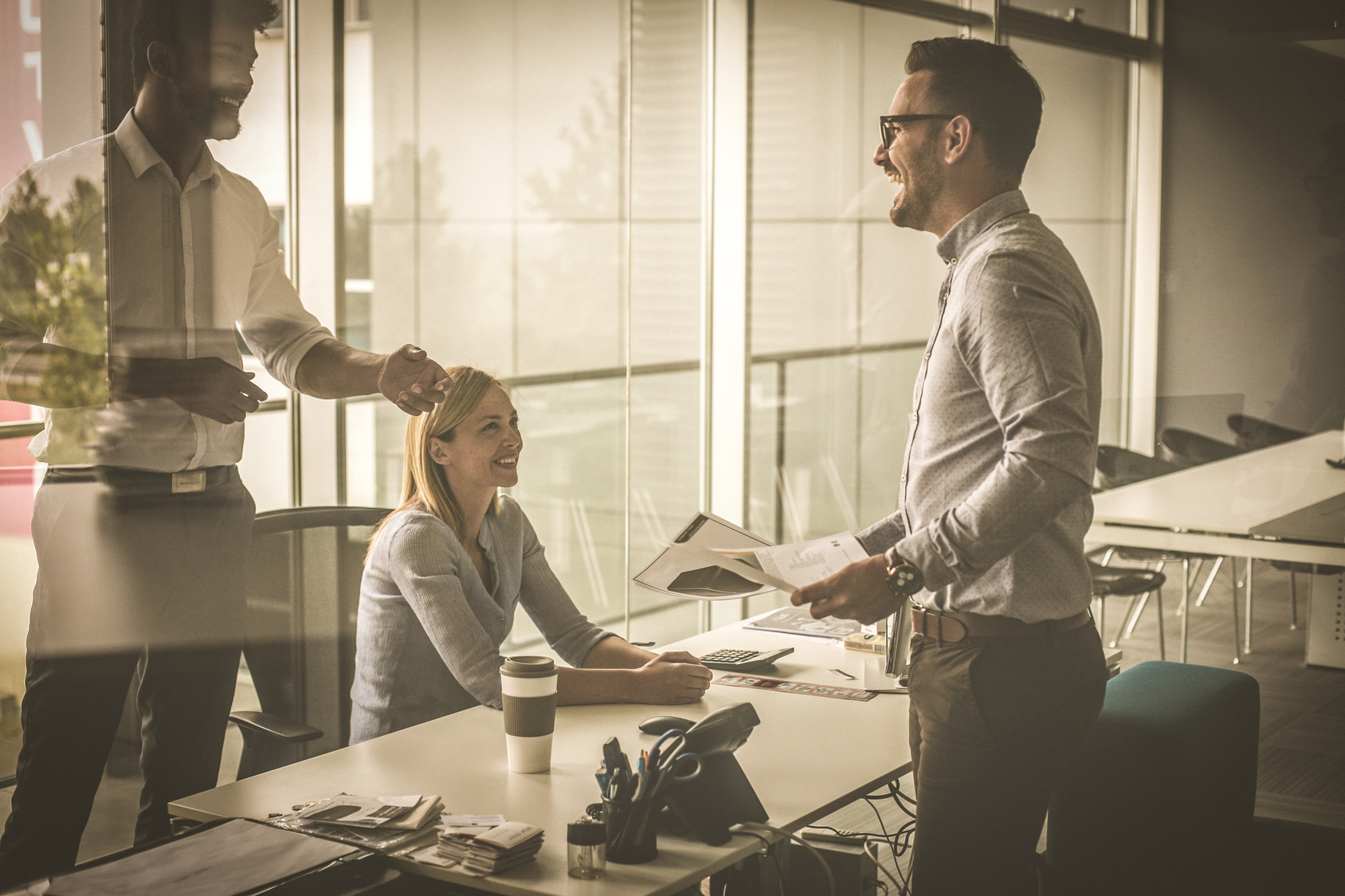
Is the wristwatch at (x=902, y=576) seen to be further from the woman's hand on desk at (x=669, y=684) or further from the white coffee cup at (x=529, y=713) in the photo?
the woman's hand on desk at (x=669, y=684)

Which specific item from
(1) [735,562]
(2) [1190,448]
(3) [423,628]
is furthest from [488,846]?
(2) [1190,448]

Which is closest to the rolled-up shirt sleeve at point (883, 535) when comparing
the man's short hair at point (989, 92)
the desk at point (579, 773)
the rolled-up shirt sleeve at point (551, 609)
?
the desk at point (579, 773)

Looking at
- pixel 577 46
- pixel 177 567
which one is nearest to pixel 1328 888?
pixel 177 567

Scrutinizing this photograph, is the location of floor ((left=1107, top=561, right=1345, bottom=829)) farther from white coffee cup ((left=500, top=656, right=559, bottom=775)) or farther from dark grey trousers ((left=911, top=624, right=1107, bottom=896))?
white coffee cup ((left=500, top=656, right=559, bottom=775))

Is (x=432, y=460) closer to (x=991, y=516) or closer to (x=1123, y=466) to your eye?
(x=991, y=516)

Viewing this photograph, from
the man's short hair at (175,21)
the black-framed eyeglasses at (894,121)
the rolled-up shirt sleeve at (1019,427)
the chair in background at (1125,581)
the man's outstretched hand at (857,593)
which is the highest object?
the man's short hair at (175,21)

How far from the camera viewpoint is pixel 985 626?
5.71 ft

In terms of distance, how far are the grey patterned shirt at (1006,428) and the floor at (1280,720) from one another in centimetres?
209

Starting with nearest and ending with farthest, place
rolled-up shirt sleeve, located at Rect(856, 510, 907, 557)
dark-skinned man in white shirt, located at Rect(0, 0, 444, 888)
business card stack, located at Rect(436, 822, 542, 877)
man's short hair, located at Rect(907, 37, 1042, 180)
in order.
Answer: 1. business card stack, located at Rect(436, 822, 542, 877)
2. man's short hair, located at Rect(907, 37, 1042, 180)
3. rolled-up shirt sleeve, located at Rect(856, 510, 907, 557)
4. dark-skinned man in white shirt, located at Rect(0, 0, 444, 888)

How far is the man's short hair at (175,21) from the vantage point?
2.75 meters

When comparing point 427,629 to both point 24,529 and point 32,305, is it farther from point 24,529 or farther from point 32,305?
point 24,529

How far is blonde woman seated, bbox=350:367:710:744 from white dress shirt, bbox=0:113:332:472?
1.28ft

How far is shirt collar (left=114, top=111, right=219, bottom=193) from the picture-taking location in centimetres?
261

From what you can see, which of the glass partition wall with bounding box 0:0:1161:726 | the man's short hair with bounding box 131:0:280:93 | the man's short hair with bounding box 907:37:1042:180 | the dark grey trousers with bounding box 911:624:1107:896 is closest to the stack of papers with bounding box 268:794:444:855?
the dark grey trousers with bounding box 911:624:1107:896
